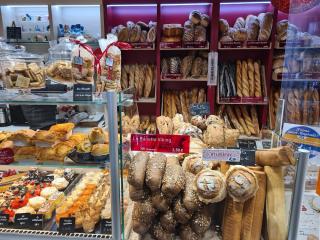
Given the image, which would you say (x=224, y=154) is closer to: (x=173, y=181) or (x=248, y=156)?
(x=248, y=156)

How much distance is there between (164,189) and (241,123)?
2476 millimetres

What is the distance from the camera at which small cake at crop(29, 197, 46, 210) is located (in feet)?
4.05

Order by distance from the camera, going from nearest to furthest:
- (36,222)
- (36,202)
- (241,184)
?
(241,184) → (36,222) → (36,202)

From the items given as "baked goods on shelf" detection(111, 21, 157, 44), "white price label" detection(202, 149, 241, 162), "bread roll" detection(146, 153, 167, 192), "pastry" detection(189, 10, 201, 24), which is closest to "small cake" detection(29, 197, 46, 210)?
"bread roll" detection(146, 153, 167, 192)

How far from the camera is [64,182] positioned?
144 centimetres

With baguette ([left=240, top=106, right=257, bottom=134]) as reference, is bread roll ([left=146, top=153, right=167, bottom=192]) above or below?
above

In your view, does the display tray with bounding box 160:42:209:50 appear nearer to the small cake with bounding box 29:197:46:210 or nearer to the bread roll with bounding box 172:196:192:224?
the small cake with bounding box 29:197:46:210

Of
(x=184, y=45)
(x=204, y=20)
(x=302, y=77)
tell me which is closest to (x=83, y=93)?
(x=302, y=77)

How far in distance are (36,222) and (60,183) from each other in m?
0.33

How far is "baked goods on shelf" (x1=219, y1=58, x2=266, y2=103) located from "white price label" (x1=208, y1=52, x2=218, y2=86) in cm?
9

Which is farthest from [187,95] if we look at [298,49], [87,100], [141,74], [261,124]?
[87,100]

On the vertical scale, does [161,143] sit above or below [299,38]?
below

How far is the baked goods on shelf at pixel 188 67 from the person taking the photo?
10.6 feet

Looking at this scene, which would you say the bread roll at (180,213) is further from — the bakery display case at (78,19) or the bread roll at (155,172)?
the bakery display case at (78,19)
